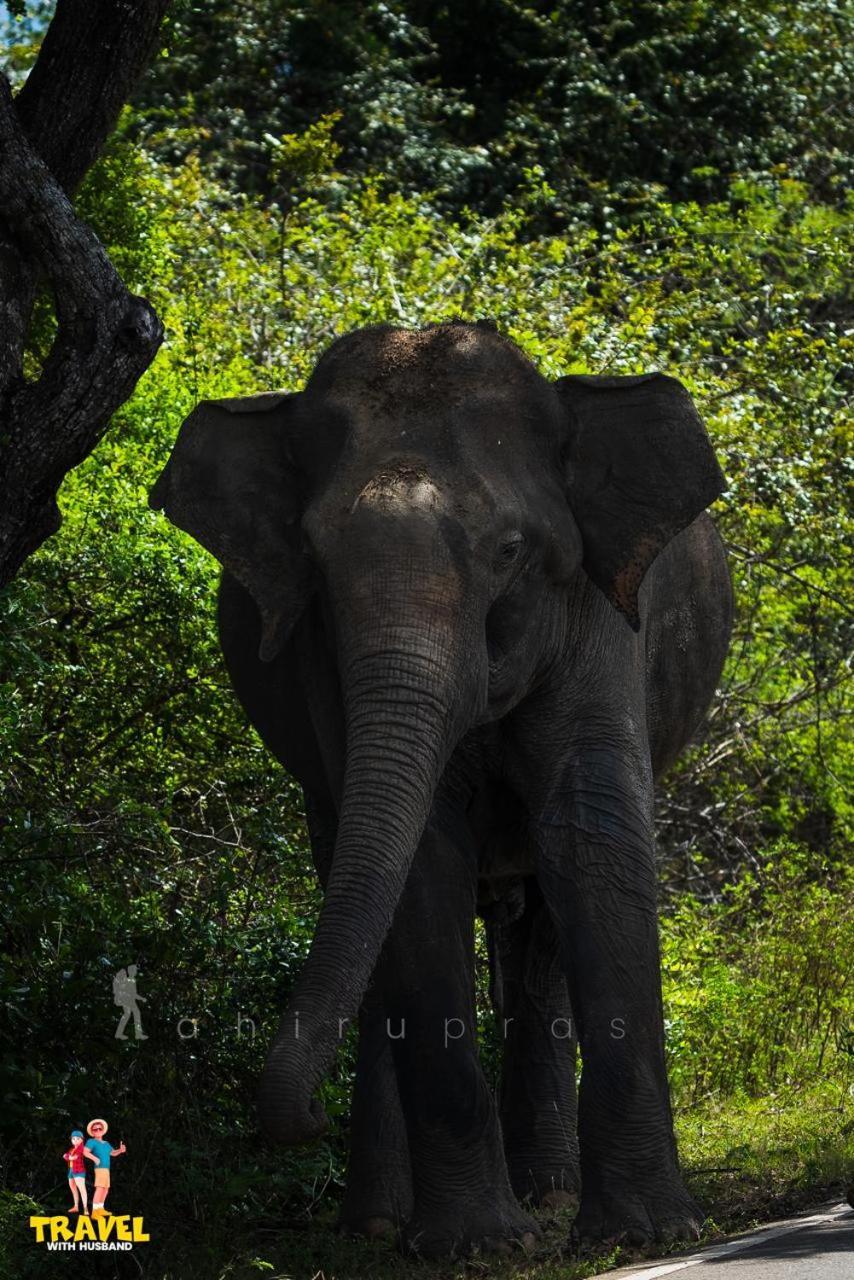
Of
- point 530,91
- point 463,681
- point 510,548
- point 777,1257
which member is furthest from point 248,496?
point 530,91

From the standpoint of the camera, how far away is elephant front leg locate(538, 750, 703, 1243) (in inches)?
282

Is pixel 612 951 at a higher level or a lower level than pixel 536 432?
lower

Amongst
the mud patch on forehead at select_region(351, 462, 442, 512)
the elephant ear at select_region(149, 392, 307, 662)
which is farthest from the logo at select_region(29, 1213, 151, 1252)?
the mud patch on forehead at select_region(351, 462, 442, 512)

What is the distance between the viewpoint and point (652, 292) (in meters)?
15.5

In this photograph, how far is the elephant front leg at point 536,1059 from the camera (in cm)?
891

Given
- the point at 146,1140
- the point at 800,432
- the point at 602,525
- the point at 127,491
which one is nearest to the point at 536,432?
the point at 602,525

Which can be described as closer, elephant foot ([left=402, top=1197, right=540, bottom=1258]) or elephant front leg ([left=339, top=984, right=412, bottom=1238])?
elephant foot ([left=402, top=1197, right=540, bottom=1258])

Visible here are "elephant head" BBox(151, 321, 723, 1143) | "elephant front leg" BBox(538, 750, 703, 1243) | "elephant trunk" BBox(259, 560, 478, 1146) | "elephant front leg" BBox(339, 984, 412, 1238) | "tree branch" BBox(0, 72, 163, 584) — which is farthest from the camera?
"elephant front leg" BBox(339, 984, 412, 1238)

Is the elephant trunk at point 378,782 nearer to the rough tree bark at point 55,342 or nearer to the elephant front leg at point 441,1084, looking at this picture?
the elephant front leg at point 441,1084

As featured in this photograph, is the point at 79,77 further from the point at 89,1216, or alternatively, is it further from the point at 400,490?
the point at 89,1216

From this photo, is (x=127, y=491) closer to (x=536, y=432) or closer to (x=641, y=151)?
(x=536, y=432)

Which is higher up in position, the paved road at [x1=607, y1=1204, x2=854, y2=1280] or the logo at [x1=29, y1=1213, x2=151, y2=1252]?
the logo at [x1=29, y1=1213, x2=151, y2=1252]

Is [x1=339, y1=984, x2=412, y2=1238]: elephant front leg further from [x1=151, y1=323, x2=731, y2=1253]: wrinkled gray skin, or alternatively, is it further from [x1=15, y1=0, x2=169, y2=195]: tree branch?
[x1=15, y1=0, x2=169, y2=195]: tree branch

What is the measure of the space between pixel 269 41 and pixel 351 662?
17761 mm
